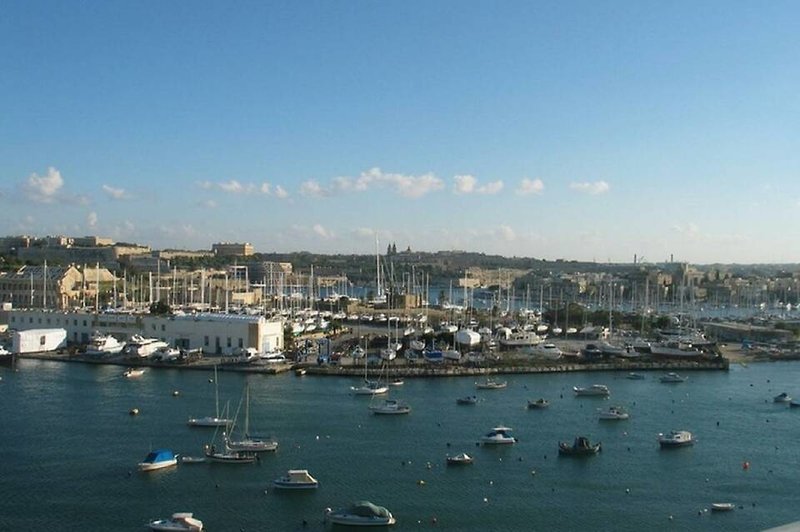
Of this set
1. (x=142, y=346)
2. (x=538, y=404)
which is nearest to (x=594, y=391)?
(x=538, y=404)

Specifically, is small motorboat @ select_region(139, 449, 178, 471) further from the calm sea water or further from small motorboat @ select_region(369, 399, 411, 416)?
small motorboat @ select_region(369, 399, 411, 416)

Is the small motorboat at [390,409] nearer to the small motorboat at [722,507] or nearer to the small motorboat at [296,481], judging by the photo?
the small motorboat at [296,481]

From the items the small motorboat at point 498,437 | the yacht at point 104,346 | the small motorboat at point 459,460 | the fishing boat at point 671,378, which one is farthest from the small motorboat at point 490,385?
the yacht at point 104,346

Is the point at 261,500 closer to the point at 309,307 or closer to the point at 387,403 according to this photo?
the point at 387,403

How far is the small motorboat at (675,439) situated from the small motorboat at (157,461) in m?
4.57

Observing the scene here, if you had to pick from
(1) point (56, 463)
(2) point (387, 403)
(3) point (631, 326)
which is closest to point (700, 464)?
(2) point (387, 403)

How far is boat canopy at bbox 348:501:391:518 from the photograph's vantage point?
18.9ft

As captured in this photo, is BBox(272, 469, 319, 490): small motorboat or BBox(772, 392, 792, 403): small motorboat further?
BBox(772, 392, 792, 403): small motorboat

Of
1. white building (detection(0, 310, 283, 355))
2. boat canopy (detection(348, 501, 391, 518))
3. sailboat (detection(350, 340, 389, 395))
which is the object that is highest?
white building (detection(0, 310, 283, 355))

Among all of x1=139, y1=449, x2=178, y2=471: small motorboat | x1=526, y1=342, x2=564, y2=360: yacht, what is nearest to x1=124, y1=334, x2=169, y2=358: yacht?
x1=526, y1=342, x2=564, y2=360: yacht

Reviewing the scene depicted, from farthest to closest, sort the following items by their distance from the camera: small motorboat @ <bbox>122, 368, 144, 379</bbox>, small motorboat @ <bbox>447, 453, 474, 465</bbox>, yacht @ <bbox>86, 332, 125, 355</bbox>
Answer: yacht @ <bbox>86, 332, 125, 355</bbox>
small motorboat @ <bbox>122, 368, 144, 379</bbox>
small motorboat @ <bbox>447, 453, 474, 465</bbox>

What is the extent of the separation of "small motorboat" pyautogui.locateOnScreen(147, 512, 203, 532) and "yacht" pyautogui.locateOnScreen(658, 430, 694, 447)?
4640 mm

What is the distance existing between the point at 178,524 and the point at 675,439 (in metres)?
4.90

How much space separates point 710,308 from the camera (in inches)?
1256
